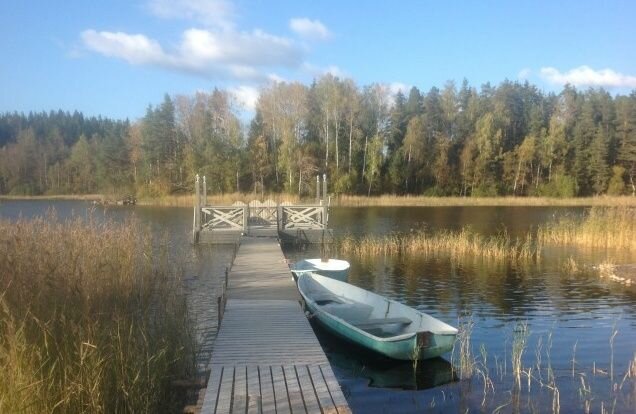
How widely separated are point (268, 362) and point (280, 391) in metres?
0.85

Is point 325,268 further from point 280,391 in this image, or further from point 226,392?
point 226,392

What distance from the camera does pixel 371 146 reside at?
47.8 m

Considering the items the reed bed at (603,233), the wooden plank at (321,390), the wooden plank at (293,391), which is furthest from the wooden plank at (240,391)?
the reed bed at (603,233)

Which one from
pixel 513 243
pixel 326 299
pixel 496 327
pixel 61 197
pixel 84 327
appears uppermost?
pixel 61 197

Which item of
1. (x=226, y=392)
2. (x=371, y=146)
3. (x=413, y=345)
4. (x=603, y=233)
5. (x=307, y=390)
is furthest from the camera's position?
(x=371, y=146)

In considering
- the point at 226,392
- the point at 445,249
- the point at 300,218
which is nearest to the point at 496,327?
the point at 226,392

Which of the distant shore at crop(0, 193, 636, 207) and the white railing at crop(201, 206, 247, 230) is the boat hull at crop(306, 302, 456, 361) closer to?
the white railing at crop(201, 206, 247, 230)

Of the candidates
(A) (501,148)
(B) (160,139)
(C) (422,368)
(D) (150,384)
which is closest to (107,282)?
(D) (150,384)

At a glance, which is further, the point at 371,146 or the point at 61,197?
the point at 61,197

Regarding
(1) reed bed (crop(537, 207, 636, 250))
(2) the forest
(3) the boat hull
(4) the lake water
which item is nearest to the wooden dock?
(4) the lake water

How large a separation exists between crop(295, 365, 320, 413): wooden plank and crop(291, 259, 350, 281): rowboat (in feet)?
21.4

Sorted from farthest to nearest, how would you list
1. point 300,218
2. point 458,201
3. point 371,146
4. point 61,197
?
1. point 61,197
2. point 371,146
3. point 458,201
4. point 300,218

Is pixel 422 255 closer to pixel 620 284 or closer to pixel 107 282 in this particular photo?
pixel 620 284

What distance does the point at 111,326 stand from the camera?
17.8 ft
